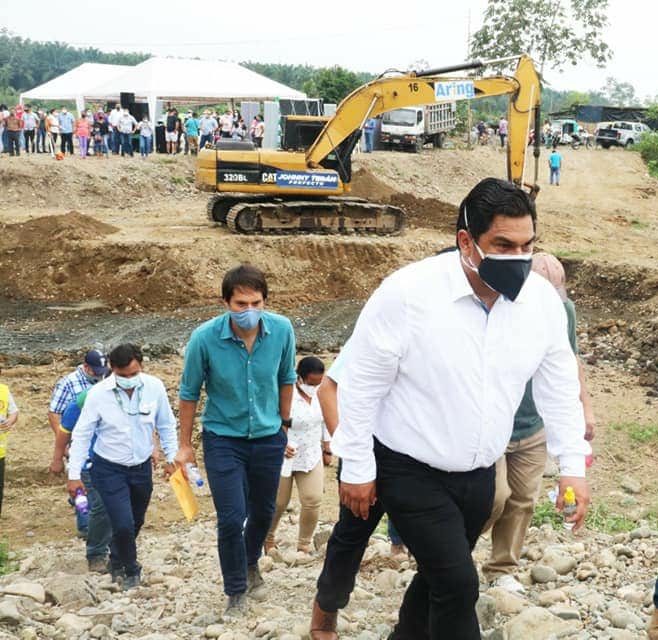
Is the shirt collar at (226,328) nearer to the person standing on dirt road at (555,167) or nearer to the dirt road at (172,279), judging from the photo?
the dirt road at (172,279)

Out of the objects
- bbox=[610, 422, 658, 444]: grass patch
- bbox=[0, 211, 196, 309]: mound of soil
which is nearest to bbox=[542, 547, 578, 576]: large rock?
bbox=[610, 422, 658, 444]: grass patch

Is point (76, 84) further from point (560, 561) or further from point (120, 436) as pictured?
point (560, 561)

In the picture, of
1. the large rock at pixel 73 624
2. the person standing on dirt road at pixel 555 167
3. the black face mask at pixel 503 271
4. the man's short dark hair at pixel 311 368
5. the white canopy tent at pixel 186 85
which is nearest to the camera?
the black face mask at pixel 503 271

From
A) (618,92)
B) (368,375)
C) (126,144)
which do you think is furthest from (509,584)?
(618,92)

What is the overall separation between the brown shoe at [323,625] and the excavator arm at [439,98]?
15.2 metres

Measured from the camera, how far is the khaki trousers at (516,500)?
5336 mm

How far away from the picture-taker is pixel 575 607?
193 inches

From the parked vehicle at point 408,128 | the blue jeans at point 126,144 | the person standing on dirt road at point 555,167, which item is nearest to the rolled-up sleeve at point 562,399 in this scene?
the blue jeans at point 126,144

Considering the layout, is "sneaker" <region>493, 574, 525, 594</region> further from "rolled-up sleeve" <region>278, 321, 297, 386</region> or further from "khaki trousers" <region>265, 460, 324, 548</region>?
"khaki trousers" <region>265, 460, 324, 548</region>

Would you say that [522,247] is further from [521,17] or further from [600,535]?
[521,17]

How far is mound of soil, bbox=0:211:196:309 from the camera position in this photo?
750 inches

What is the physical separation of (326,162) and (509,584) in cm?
1733

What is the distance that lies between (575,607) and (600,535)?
1.94m

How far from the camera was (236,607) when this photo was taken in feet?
17.4
